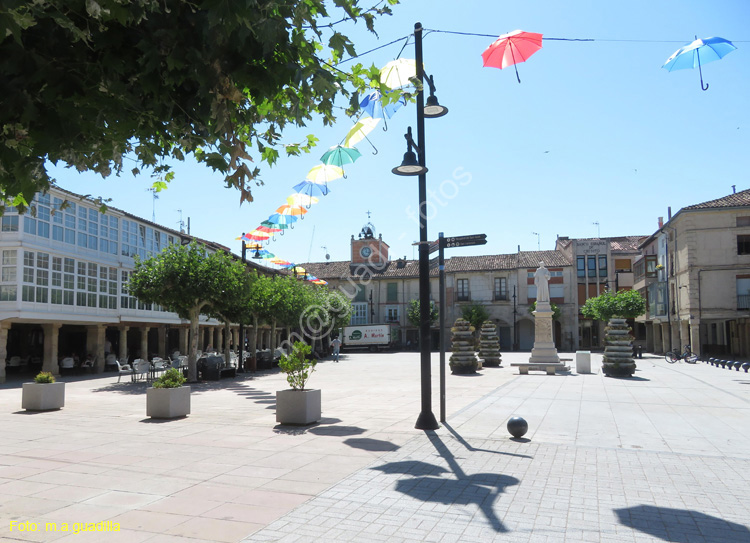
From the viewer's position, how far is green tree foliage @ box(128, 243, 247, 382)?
21.0 metres

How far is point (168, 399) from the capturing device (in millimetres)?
10938

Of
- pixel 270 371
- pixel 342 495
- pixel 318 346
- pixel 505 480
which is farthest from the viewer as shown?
pixel 318 346

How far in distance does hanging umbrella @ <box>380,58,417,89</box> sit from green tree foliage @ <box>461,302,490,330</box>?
1850 inches

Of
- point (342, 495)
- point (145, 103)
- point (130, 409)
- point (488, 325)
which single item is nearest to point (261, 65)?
point (145, 103)

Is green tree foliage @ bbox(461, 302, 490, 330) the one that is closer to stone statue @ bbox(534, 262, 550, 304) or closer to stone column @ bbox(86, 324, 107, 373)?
stone statue @ bbox(534, 262, 550, 304)

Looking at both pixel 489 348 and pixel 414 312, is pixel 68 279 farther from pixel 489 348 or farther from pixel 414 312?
pixel 414 312

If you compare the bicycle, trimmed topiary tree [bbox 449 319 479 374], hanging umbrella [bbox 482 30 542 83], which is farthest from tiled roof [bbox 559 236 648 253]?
hanging umbrella [bbox 482 30 542 83]

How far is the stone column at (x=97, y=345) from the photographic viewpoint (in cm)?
2734

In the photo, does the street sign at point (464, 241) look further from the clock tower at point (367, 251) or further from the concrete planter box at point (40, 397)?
the clock tower at point (367, 251)

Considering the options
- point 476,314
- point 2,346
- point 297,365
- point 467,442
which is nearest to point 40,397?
point 297,365

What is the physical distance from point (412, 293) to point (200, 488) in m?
57.0

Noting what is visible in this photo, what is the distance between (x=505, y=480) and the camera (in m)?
6.24

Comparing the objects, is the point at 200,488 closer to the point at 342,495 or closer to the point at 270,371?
the point at 342,495

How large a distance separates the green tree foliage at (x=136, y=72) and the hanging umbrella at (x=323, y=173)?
378 inches
